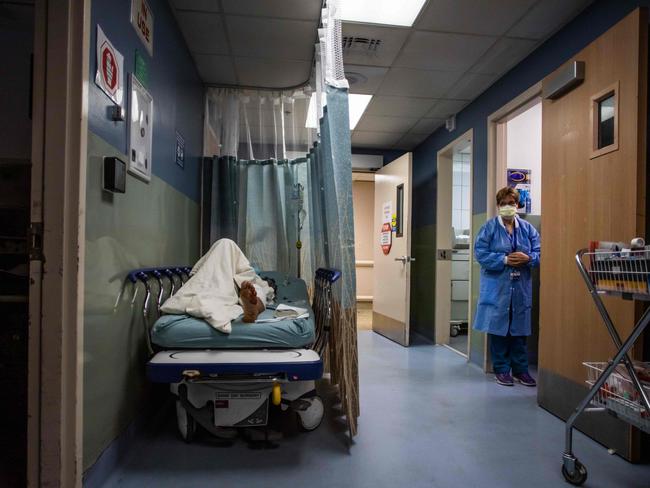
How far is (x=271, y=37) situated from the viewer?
2.48 metres

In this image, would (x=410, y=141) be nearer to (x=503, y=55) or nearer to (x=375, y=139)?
(x=375, y=139)

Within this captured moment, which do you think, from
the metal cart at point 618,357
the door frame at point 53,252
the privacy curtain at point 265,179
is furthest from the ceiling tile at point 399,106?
the door frame at point 53,252

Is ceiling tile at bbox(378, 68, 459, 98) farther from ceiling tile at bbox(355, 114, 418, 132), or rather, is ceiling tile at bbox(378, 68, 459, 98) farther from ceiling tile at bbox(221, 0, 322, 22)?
ceiling tile at bbox(221, 0, 322, 22)

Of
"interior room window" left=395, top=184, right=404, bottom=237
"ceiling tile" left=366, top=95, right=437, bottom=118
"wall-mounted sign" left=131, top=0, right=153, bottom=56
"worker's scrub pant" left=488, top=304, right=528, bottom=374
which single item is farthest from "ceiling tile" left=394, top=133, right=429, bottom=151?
"wall-mounted sign" left=131, top=0, right=153, bottom=56

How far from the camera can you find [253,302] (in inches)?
69.4

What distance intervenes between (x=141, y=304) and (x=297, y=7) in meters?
1.85

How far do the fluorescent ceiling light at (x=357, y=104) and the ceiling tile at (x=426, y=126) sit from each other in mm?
674

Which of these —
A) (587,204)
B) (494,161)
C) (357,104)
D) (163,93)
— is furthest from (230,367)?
(357,104)

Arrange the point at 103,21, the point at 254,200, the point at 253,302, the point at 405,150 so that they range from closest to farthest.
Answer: the point at 103,21 < the point at 253,302 < the point at 254,200 < the point at 405,150

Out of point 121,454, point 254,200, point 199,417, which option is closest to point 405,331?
point 254,200

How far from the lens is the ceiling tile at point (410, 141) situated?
14.3 ft

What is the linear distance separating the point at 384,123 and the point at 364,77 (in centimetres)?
103

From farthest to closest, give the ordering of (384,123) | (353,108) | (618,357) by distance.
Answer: (384,123) → (353,108) → (618,357)

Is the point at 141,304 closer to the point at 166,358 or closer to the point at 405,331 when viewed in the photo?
the point at 166,358
